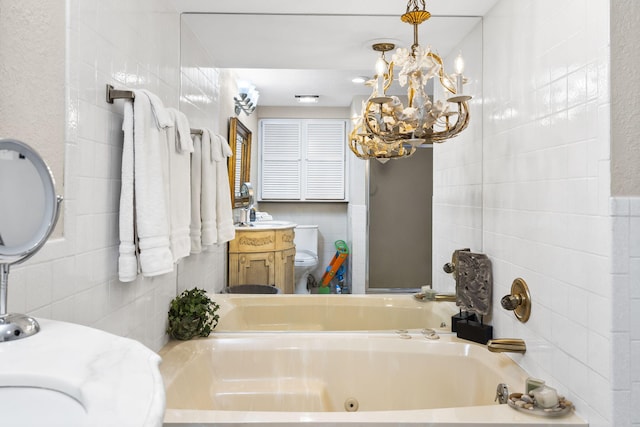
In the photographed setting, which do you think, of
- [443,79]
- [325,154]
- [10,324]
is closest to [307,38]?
[325,154]

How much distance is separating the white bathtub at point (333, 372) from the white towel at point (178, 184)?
17.7 inches

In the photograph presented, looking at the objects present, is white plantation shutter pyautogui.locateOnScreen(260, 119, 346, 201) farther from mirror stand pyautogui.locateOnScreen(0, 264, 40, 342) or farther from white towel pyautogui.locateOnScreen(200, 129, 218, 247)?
mirror stand pyautogui.locateOnScreen(0, 264, 40, 342)

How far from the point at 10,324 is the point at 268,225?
1.28m

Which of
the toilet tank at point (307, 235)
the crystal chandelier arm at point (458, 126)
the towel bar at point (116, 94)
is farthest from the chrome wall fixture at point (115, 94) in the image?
the crystal chandelier arm at point (458, 126)

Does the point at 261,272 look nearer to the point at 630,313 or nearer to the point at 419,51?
the point at 419,51

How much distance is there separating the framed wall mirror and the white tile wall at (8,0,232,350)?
0.30 m

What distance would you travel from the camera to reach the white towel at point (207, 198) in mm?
1795

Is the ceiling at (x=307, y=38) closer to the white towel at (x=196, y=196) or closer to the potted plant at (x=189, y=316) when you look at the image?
the white towel at (x=196, y=196)

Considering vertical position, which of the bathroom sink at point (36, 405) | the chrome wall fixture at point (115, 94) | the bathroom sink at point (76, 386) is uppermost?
the chrome wall fixture at point (115, 94)

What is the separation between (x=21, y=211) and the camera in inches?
27.8

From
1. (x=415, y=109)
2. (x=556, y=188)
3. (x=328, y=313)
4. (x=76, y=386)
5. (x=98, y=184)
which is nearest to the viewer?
(x=76, y=386)

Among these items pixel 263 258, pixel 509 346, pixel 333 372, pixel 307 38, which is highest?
pixel 307 38

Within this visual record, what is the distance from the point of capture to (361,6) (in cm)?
185

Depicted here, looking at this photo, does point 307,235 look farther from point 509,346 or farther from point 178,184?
point 509,346
